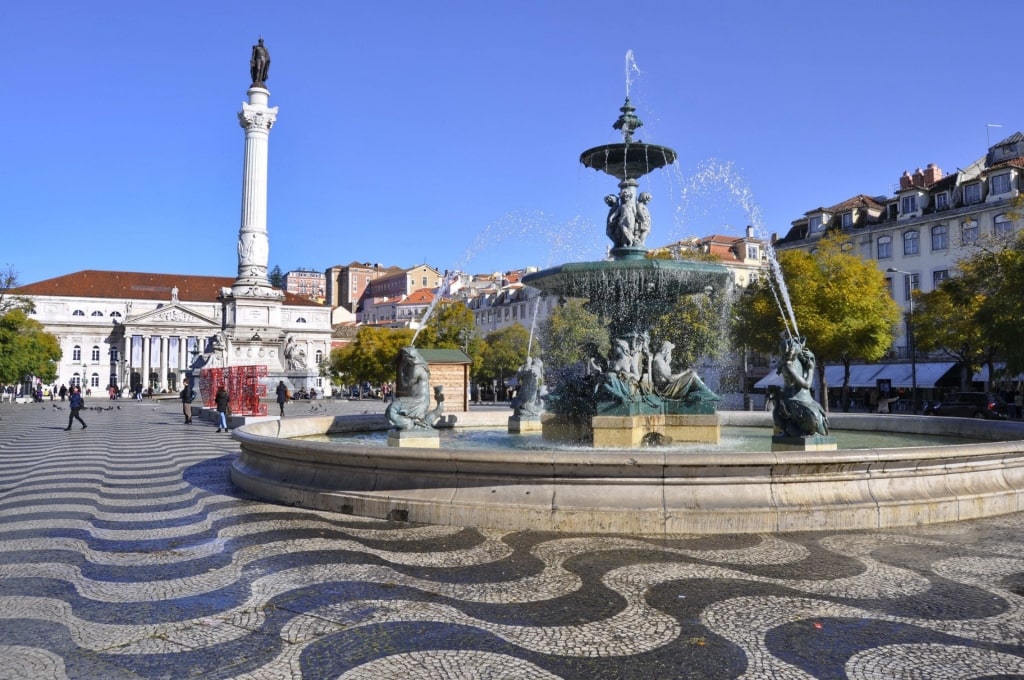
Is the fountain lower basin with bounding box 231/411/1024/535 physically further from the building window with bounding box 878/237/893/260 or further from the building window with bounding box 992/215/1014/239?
the building window with bounding box 878/237/893/260

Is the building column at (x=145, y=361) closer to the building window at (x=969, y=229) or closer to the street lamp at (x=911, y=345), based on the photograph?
the street lamp at (x=911, y=345)

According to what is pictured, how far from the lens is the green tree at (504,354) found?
6294cm

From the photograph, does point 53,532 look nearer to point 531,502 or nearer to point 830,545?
point 531,502

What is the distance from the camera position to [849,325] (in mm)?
34688

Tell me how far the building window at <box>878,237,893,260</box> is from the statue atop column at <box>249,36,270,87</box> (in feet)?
152

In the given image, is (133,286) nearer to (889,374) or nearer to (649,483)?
(889,374)

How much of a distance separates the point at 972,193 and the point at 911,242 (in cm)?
462

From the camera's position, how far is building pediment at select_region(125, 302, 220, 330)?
10088cm

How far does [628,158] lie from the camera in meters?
13.3

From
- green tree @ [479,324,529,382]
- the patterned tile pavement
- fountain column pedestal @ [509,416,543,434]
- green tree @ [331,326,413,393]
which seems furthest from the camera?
green tree @ [331,326,413,393]

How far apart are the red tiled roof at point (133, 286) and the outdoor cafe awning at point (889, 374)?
75974mm

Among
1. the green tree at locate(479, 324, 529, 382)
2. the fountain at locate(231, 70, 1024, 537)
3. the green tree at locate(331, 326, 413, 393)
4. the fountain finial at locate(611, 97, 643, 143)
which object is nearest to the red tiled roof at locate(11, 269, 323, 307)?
the green tree at locate(331, 326, 413, 393)

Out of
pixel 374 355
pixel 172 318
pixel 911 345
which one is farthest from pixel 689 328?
pixel 172 318

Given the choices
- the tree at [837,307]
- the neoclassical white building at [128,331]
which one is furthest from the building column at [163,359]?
the tree at [837,307]
